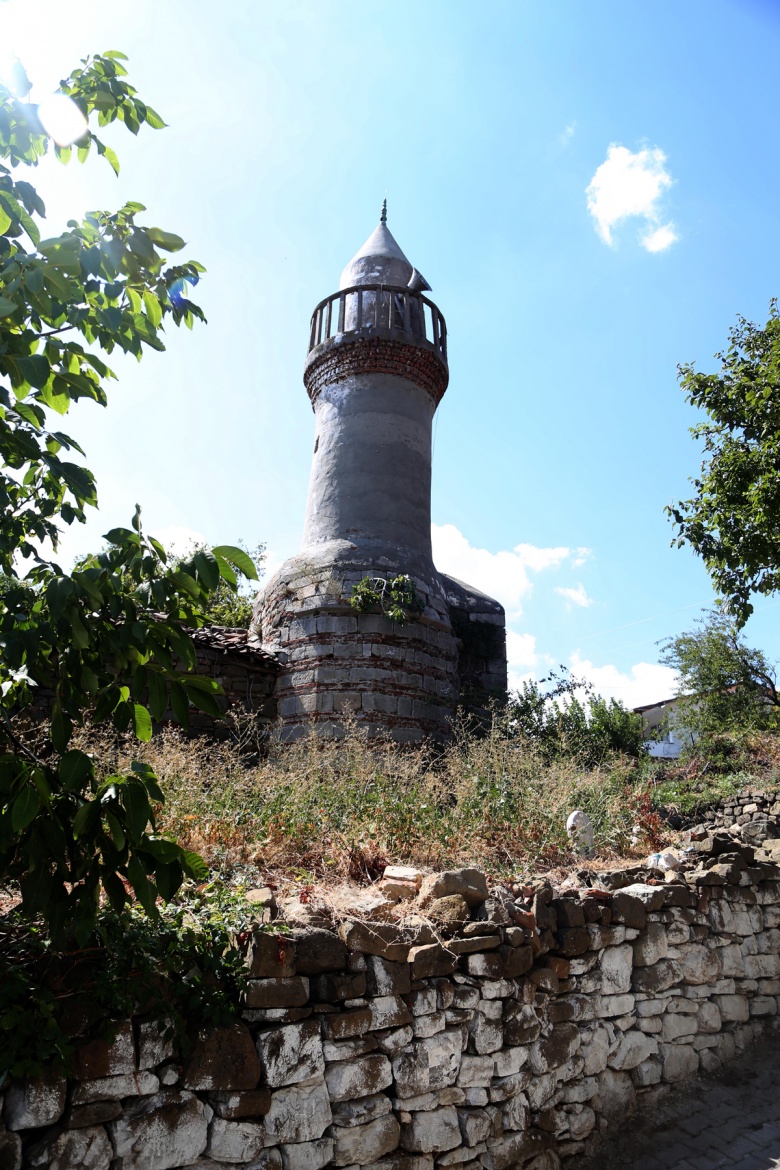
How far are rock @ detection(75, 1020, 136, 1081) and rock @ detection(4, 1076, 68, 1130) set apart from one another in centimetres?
10

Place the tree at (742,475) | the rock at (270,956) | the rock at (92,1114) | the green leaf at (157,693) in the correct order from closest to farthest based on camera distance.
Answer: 1. the green leaf at (157,693)
2. the rock at (92,1114)
3. the rock at (270,956)
4. the tree at (742,475)

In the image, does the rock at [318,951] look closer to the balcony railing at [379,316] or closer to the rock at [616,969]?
the rock at [616,969]

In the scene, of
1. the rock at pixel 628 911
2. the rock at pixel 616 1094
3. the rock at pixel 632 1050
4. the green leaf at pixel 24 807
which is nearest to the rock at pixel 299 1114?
the green leaf at pixel 24 807

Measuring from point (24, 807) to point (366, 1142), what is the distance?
2.55m

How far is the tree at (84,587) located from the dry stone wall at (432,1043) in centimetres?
100

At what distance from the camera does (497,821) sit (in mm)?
6086

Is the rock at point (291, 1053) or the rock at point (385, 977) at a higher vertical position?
the rock at point (385, 977)

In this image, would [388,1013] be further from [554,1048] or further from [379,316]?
[379,316]

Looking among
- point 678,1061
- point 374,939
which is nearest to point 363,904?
point 374,939

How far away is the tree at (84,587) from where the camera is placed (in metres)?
2.35

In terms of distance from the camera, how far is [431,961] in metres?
3.90

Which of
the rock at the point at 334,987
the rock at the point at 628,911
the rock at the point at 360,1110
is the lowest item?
the rock at the point at 360,1110

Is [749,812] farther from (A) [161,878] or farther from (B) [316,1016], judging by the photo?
(A) [161,878]

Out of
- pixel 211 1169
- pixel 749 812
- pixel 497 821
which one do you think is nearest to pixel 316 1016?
pixel 211 1169
